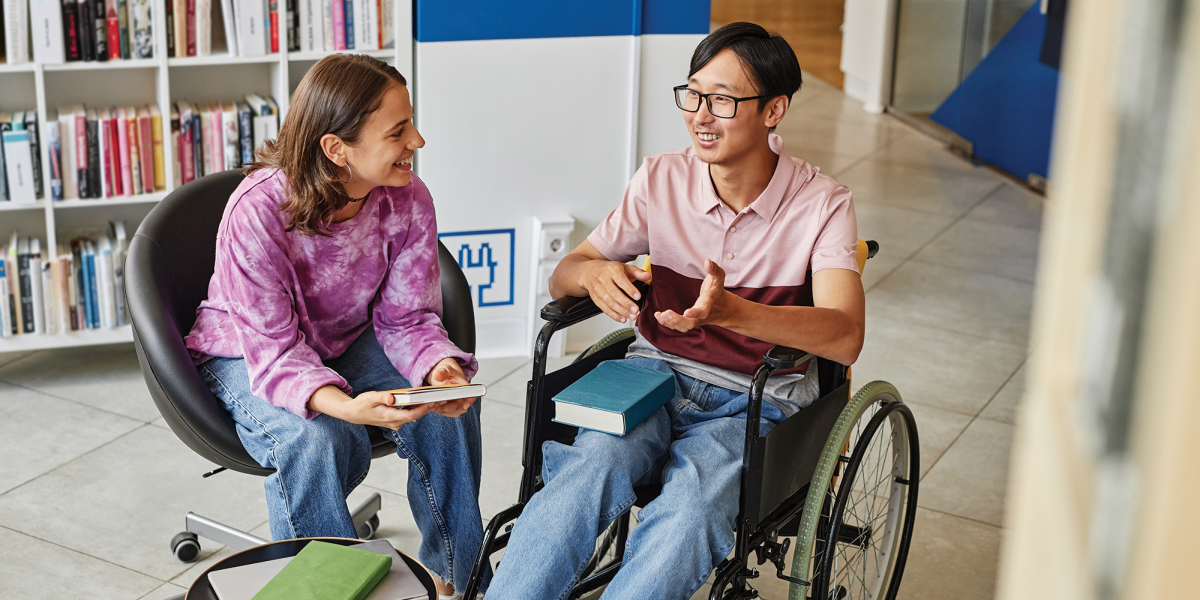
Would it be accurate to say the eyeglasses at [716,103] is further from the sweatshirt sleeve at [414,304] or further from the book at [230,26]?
the book at [230,26]

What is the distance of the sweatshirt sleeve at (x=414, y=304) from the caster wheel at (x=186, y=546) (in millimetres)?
700

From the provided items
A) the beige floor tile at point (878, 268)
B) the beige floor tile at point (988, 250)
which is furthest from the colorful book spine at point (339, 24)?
the beige floor tile at point (988, 250)

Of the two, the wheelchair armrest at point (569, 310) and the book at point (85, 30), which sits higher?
the book at point (85, 30)

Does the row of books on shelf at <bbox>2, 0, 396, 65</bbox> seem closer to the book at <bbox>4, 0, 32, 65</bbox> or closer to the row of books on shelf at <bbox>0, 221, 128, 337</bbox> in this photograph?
the book at <bbox>4, 0, 32, 65</bbox>

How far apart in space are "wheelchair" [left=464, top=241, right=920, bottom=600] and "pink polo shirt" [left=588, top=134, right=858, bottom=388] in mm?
107

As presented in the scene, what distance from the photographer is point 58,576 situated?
7.50 feet

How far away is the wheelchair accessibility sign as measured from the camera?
3.31m

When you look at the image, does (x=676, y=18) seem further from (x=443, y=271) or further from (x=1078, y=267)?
(x=1078, y=267)

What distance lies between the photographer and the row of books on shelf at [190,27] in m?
2.92

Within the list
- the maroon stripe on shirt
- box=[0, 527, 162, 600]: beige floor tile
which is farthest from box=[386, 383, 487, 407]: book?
box=[0, 527, 162, 600]: beige floor tile

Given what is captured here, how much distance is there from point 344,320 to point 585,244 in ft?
1.58

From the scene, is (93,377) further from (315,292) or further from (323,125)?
(323,125)

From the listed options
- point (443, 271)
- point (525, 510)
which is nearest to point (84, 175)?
point (443, 271)

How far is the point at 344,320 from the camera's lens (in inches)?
80.4
